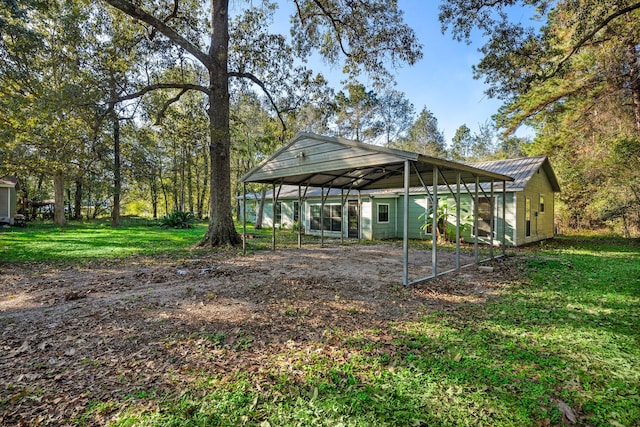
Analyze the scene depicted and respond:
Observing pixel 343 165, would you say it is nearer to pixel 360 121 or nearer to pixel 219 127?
pixel 219 127

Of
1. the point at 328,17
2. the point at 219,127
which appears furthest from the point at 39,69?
the point at 328,17

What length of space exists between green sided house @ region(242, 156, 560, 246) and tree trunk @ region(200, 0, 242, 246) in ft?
6.30

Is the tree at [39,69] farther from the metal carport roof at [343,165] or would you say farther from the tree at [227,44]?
the metal carport roof at [343,165]

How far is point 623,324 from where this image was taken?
12.1 ft

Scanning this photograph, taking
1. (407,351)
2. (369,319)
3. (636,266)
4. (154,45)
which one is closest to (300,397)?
(407,351)

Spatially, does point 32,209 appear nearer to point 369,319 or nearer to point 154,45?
point 154,45

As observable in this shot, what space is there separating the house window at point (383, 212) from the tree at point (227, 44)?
612 centimetres

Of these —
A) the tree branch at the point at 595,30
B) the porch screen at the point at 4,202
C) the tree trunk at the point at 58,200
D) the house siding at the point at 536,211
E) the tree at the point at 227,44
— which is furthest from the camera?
the tree trunk at the point at 58,200

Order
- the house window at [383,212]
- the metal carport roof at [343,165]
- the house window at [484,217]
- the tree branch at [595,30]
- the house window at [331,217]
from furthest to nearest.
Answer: the house window at [331,217] < the house window at [383,212] < the house window at [484,217] < the tree branch at [595,30] < the metal carport roof at [343,165]

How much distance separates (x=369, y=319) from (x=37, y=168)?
17605 millimetres

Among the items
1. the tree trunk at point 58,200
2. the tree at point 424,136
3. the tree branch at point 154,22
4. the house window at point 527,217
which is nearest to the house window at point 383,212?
the house window at point 527,217

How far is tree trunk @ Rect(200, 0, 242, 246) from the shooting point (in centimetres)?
976

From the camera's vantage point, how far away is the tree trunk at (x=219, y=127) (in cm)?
976

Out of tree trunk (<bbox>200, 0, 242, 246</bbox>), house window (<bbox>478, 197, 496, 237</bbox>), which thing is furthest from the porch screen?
house window (<bbox>478, 197, 496, 237</bbox>)
